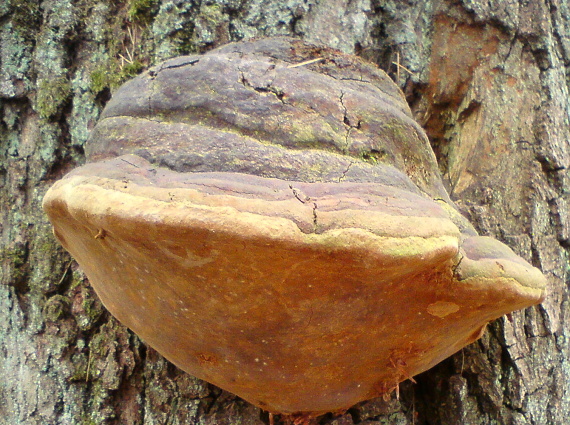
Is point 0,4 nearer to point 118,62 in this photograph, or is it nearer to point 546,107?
point 118,62

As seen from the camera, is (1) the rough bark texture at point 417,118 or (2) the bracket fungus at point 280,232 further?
(1) the rough bark texture at point 417,118

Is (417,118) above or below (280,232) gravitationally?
above

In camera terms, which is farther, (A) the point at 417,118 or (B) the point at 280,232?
(A) the point at 417,118

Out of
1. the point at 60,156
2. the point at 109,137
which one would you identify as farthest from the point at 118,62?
the point at 109,137

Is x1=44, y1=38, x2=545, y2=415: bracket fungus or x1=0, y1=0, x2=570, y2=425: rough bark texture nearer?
x1=44, y1=38, x2=545, y2=415: bracket fungus
